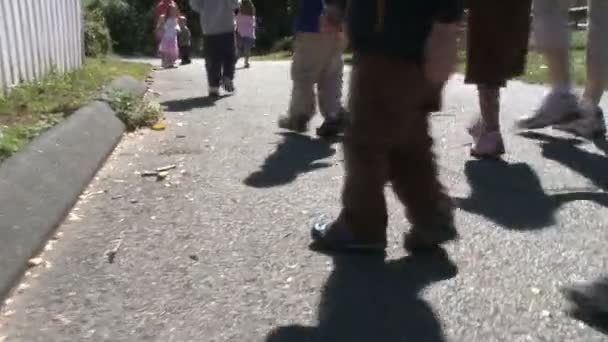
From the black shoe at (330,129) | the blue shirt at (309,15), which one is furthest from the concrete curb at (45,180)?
the blue shirt at (309,15)

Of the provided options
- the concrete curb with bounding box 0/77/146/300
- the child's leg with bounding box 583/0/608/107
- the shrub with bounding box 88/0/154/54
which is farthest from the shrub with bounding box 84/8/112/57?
the shrub with bounding box 88/0/154/54

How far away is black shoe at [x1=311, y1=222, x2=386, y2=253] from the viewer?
3.53 m

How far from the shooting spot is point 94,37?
52.0 ft

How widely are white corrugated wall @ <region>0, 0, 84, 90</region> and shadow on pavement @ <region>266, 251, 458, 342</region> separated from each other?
4.51m

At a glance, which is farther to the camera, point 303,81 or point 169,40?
point 169,40

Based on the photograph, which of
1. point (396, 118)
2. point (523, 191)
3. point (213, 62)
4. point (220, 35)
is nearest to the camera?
point (396, 118)

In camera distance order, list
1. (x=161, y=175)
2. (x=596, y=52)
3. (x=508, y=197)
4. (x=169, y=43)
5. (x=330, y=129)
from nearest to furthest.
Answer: (x=508, y=197) < (x=161, y=175) < (x=596, y=52) < (x=330, y=129) < (x=169, y=43)

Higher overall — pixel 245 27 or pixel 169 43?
pixel 245 27

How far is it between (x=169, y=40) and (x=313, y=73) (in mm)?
11929

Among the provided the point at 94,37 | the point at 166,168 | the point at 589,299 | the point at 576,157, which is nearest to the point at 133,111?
the point at 166,168

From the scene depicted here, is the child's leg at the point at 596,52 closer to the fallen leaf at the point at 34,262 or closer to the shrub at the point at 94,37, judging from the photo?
the fallen leaf at the point at 34,262

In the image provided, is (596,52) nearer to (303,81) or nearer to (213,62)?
(303,81)

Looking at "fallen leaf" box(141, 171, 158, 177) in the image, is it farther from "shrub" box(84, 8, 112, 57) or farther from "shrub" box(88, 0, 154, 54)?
"shrub" box(88, 0, 154, 54)

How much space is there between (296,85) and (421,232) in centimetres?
307
